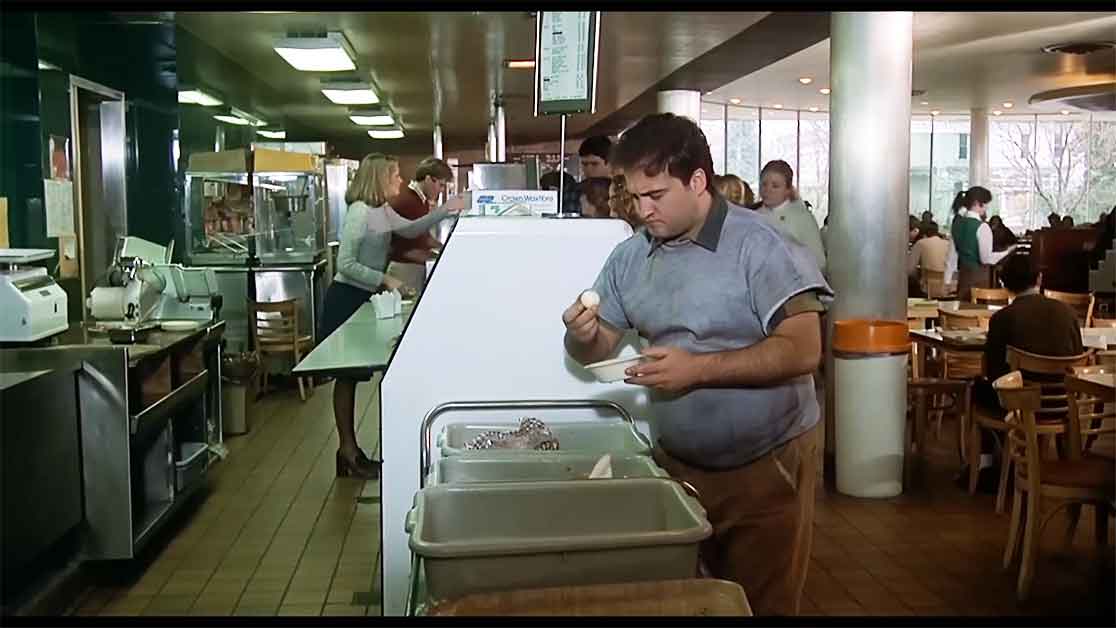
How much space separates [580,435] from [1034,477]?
2.07 m

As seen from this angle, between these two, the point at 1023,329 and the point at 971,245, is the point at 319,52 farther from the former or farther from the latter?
the point at 971,245

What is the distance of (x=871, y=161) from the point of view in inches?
204

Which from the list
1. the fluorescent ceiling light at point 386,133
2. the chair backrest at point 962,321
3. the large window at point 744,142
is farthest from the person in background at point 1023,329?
the fluorescent ceiling light at point 386,133

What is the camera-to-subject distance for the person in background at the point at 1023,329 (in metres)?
4.81

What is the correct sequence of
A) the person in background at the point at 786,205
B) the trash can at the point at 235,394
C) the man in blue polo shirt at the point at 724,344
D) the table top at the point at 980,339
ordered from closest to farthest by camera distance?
the man in blue polo shirt at the point at 724,344, the table top at the point at 980,339, the person in background at the point at 786,205, the trash can at the point at 235,394

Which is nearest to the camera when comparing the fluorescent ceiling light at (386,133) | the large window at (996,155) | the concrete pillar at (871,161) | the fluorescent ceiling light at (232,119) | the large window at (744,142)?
the concrete pillar at (871,161)

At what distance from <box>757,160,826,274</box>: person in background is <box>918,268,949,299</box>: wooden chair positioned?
12.3ft

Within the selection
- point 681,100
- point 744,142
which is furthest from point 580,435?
point 744,142

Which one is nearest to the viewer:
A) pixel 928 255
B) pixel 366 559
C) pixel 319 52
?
pixel 366 559

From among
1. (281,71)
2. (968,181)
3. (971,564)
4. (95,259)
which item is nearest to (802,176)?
(968,181)

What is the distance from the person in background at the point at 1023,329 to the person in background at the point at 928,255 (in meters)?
4.57

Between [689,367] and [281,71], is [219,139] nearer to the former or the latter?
[281,71]

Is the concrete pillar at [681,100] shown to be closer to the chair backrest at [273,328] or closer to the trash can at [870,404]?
the chair backrest at [273,328]

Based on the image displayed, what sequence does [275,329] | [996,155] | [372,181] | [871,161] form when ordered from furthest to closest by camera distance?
[996,155] → [275,329] → [372,181] → [871,161]
